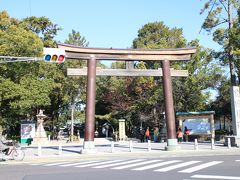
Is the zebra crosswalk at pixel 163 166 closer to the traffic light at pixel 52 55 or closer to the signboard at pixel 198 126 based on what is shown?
the traffic light at pixel 52 55

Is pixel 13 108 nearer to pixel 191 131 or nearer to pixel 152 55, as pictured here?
pixel 152 55

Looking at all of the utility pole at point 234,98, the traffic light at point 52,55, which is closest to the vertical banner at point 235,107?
the utility pole at point 234,98

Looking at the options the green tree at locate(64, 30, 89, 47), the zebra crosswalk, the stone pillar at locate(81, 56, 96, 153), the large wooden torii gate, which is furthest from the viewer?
the green tree at locate(64, 30, 89, 47)

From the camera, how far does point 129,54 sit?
25.8m

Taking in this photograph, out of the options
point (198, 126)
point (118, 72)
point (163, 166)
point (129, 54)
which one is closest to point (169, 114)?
point (118, 72)

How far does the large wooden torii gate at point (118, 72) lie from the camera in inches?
952

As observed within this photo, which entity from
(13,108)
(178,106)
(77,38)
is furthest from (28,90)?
(77,38)

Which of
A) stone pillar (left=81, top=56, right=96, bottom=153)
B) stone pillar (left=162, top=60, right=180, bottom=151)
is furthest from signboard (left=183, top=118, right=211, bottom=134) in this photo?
stone pillar (left=81, top=56, right=96, bottom=153)

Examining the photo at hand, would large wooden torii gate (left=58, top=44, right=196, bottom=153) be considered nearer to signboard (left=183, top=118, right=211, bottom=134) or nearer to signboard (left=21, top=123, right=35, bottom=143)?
signboard (left=183, top=118, right=211, bottom=134)

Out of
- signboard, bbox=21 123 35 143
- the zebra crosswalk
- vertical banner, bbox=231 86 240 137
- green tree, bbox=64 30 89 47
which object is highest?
green tree, bbox=64 30 89 47

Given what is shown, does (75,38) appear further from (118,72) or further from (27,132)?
(118,72)

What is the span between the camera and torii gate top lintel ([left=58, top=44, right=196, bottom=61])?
2475 centimetres

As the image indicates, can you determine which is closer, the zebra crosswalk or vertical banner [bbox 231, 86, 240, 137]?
the zebra crosswalk

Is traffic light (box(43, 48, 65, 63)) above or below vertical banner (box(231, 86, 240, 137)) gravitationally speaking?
above
